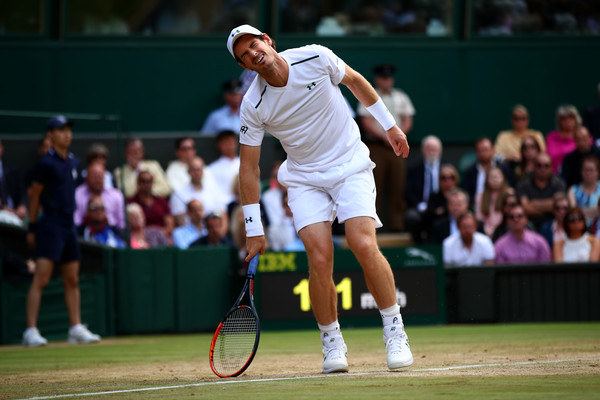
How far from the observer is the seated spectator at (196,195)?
13328 mm

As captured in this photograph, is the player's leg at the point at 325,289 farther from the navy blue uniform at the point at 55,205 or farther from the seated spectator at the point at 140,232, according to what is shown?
the seated spectator at the point at 140,232

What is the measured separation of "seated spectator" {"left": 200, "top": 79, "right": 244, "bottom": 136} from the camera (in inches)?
585

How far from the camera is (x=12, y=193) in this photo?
12156mm

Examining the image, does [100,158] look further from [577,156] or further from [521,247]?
[577,156]

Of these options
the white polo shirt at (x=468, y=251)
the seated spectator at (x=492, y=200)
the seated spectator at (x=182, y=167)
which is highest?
the seated spectator at (x=182, y=167)

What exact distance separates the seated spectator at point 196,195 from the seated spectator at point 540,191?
3914 millimetres

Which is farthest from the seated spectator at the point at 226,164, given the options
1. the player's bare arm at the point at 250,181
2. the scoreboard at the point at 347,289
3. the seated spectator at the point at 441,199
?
the player's bare arm at the point at 250,181

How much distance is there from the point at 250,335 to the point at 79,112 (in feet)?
34.6

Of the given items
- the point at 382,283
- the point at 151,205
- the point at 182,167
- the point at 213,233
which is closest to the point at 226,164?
the point at 182,167

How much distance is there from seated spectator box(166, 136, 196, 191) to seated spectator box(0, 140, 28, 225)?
6.99ft

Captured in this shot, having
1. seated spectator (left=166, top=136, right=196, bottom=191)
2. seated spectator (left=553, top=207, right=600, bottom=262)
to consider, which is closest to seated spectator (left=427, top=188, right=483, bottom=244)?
seated spectator (left=553, top=207, right=600, bottom=262)

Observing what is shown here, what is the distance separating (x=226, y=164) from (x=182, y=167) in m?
0.60

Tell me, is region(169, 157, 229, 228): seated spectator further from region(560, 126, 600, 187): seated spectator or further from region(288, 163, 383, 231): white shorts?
region(288, 163, 383, 231): white shorts

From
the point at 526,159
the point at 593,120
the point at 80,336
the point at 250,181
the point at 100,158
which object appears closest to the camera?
the point at 250,181
